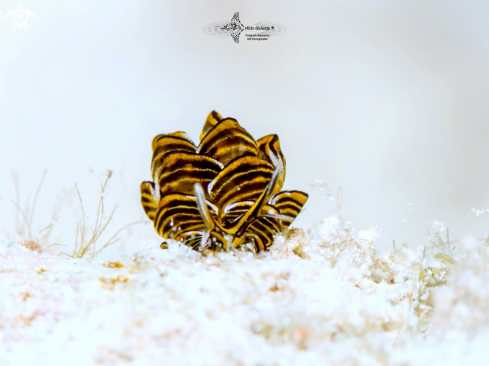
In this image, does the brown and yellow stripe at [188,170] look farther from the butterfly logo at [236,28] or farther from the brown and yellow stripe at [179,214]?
the butterfly logo at [236,28]

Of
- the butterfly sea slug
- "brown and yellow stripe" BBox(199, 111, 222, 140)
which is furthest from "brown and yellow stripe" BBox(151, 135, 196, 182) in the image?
"brown and yellow stripe" BBox(199, 111, 222, 140)

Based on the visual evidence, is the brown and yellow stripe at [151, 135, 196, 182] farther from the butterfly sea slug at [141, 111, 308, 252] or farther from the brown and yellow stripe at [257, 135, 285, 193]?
the brown and yellow stripe at [257, 135, 285, 193]

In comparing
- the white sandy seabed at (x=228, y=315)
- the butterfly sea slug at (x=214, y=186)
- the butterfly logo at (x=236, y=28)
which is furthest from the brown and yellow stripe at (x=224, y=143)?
the butterfly logo at (x=236, y=28)

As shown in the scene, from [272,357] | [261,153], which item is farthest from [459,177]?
[272,357]

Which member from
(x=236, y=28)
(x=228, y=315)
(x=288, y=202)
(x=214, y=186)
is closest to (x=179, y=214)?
(x=214, y=186)

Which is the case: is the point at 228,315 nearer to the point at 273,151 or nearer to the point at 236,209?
the point at 236,209

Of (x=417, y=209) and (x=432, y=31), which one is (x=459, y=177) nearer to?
(x=417, y=209)
